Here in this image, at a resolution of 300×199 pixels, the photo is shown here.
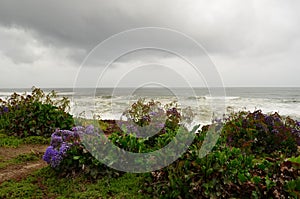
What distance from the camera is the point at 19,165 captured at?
5.20 m

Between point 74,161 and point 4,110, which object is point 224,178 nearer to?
point 74,161

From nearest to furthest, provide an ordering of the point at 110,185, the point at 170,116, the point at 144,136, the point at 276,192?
the point at 276,192 < the point at 110,185 < the point at 144,136 < the point at 170,116

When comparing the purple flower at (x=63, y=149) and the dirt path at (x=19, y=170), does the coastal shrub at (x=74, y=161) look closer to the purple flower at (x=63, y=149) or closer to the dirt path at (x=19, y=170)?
the purple flower at (x=63, y=149)

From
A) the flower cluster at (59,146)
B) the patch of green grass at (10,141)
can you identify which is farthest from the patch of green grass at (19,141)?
the flower cluster at (59,146)

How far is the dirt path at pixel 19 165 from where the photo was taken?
4.63m

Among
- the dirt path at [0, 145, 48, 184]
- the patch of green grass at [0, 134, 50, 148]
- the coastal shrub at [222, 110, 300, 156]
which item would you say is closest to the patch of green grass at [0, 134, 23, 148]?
the patch of green grass at [0, 134, 50, 148]

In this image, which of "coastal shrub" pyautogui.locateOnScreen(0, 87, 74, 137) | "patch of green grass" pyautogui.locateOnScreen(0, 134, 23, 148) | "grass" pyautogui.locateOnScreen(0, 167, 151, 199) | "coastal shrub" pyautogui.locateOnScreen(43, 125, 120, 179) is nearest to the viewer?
"grass" pyautogui.locateOnScreen(0, 167, 151, 199)

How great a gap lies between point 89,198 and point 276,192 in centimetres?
227

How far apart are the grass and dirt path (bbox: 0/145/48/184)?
30 centimetres

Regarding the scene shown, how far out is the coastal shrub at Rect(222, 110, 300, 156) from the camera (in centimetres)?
543

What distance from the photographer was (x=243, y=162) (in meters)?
3.62

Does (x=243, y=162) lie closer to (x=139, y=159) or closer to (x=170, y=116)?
(x=139, y=159)

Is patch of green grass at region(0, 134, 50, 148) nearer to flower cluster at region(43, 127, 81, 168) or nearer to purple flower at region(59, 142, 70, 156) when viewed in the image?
flower cluster at region(43, 127, 81, 168)

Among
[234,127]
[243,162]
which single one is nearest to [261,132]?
[234,127]
